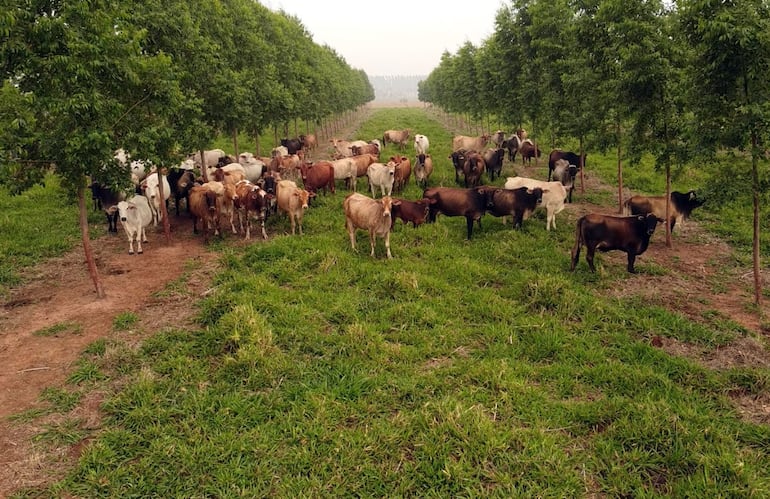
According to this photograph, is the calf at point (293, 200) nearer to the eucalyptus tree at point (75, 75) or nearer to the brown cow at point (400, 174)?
the eucalyptus tree at point (75, 75)

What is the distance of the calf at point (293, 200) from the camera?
13195 mm

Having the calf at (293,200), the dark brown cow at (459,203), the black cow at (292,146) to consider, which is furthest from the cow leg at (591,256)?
the black cow at (292,146)

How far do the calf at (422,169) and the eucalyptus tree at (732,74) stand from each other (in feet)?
35.5

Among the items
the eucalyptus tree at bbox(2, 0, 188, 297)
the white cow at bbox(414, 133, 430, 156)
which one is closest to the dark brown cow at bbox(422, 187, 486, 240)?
the eucalyptus tree at bbox(2, 0, 188, 297)

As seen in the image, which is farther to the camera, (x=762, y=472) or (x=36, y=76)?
(x=36, y=76)

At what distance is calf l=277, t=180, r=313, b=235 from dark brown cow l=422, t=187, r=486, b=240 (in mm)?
3720

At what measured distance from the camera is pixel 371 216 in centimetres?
1141

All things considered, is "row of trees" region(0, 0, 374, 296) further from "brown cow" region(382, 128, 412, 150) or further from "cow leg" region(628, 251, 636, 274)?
"brown cow" region(382, 128, 412, 150)

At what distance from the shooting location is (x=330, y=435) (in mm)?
5457

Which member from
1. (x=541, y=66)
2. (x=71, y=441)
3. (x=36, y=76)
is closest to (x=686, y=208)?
(x=541, y=66)

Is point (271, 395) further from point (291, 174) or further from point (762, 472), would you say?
point (291, 174)

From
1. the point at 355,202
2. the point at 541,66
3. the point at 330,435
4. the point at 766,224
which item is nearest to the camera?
the point at 330,435

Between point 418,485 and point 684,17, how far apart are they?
30.5 ft

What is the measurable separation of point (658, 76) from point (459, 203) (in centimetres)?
564
